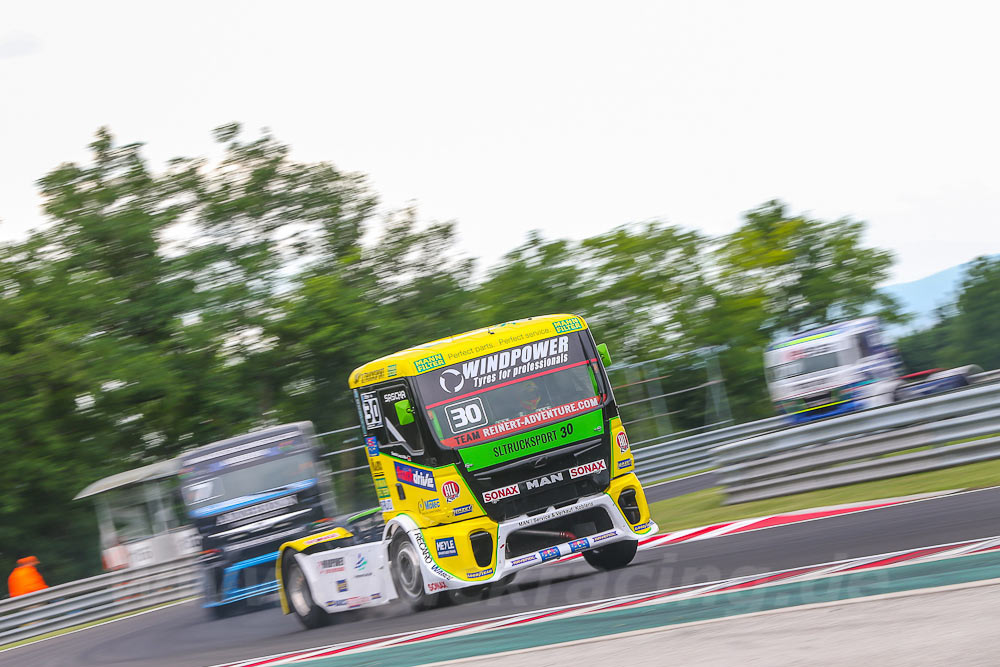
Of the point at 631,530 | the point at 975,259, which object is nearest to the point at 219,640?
the point at 631,530

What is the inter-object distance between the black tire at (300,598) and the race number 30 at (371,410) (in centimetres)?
177

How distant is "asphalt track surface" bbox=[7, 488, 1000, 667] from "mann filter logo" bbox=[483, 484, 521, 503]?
0.89 meters

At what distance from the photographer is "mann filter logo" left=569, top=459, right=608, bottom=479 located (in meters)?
10.6

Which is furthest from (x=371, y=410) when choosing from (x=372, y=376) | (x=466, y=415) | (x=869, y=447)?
(x=869, y=447)

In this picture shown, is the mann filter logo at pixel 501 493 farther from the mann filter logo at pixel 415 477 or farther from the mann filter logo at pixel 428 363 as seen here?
the mann filter logo at pixel 428 363

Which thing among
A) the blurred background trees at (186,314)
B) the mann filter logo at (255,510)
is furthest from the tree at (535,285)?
the mann filter logo at (255,510)

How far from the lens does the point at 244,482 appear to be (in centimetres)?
1680

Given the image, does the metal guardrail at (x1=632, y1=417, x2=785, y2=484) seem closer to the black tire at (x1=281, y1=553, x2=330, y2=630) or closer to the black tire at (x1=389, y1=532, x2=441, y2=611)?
the black tire at (x1=281, y1=553, x2=330, y2=630)

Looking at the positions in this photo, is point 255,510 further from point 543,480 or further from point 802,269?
point 802,269

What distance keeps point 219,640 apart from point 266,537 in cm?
376

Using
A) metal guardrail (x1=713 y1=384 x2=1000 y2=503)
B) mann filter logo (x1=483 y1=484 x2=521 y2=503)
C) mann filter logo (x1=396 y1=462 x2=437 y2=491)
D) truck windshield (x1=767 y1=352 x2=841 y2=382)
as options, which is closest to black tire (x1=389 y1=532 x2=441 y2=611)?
mann filter logo (x1=396 y1=462 x2=437 y2=491)

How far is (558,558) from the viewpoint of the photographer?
1030cm

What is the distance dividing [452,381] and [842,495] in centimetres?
522

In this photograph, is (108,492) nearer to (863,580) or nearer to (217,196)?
(217,196)
